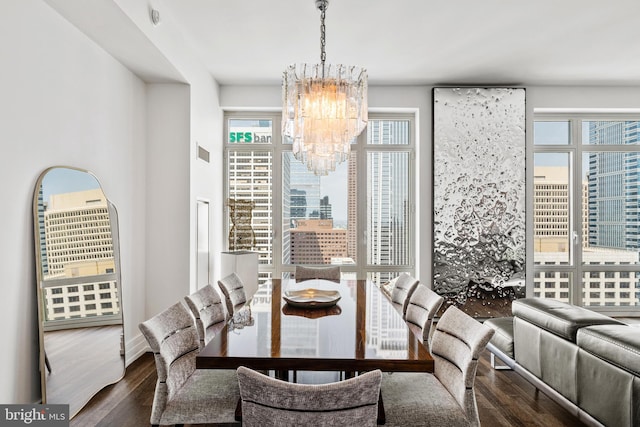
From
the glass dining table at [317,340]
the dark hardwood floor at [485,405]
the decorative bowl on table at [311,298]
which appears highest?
the decorative bowl on table at [311,298]

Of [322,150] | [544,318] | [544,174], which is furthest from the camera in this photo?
[544,174]

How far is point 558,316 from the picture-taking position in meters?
2.47

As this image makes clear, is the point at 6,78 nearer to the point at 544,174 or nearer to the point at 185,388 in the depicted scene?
the point at 185,388

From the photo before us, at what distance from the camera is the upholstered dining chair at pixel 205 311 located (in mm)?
2363

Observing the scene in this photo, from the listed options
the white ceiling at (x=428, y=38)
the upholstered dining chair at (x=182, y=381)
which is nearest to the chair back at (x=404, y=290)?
the upholstered dining chair at (x=182, y=381)

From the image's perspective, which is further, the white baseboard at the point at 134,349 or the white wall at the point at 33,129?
the white baseboard at the point at 134,349

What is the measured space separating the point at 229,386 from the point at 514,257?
422 cm

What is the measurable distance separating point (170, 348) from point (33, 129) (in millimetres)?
1615

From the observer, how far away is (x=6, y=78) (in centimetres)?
219

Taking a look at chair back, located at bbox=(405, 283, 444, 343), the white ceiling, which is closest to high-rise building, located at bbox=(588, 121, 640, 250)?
the white ceiling

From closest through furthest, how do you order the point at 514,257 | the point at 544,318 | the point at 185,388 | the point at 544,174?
the point at 185,388
the point at 544,318
the point at 514,257
the point at 544,174

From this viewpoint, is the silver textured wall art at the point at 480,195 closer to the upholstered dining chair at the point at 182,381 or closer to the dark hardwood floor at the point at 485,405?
the dark hardwood floor at the point at 485,405

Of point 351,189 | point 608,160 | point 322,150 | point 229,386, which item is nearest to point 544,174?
point 608,160

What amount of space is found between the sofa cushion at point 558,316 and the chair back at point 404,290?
746 millimetres
